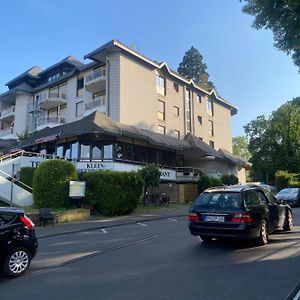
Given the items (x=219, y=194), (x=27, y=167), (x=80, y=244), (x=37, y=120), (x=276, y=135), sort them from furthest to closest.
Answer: (x=276, y=135) → (x=37, y=120) → (x=27, y=167) → (x=80, y=244) → (x=219, y=194)

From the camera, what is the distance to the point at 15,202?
2281 cm

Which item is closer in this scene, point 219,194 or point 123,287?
point 123,287

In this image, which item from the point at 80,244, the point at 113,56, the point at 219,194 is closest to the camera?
the point at 219,194

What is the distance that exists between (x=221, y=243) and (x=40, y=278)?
17.4 feet

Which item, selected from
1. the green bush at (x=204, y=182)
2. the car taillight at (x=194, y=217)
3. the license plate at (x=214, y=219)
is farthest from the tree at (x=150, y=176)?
the license plate at (x=214, y=219)

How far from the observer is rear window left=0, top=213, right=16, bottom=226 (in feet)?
26.5

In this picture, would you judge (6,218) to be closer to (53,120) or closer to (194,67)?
(53,120)

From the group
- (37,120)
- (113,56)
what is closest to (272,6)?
(113,56)

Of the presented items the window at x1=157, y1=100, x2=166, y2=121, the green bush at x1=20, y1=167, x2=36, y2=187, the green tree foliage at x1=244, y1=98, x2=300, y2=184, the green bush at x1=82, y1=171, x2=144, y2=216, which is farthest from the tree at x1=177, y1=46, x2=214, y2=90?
the green bush at x1=82, y1=171, x2=144, y2=216

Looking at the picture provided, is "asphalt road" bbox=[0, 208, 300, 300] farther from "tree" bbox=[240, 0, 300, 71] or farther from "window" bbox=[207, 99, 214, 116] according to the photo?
"window" bbox=[207, 99, 214, 116]

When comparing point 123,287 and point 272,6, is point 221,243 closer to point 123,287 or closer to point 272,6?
point 123,287

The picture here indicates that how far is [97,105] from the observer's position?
39281 mm

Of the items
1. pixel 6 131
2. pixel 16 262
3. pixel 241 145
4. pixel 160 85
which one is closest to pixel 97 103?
pixel 160 85

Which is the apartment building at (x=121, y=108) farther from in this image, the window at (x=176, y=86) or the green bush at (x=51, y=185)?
the green bush at (x=51, y=185)
